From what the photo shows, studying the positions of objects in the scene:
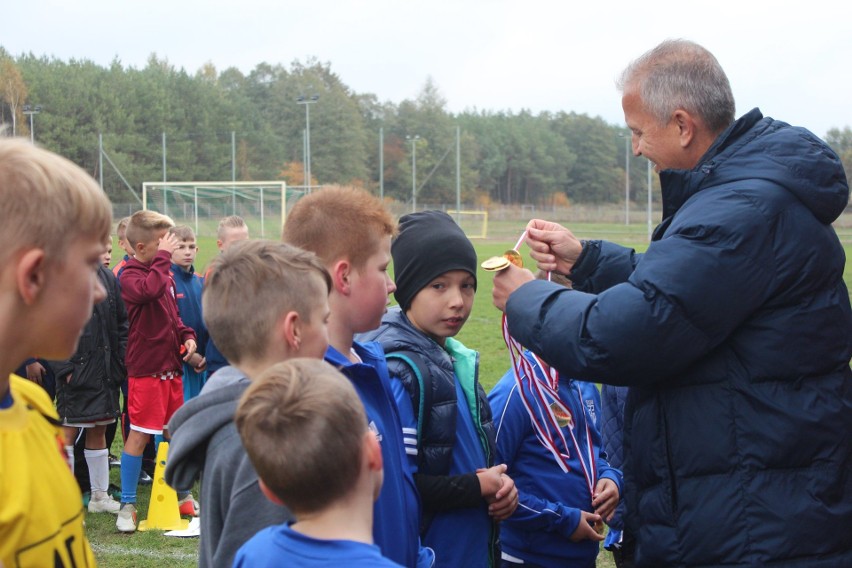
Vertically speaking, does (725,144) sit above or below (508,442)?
above

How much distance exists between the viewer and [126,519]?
252 inches

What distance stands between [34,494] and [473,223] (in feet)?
180

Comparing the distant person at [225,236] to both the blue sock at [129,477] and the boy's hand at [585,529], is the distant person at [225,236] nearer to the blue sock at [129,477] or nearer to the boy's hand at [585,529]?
the blue sock at [129,477]

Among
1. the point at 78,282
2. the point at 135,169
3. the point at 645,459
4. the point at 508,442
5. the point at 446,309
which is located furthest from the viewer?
the point at 135,169

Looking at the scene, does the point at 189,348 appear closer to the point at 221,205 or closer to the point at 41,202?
the point at 41,202

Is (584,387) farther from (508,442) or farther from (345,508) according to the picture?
(345,508)

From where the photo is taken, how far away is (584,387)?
4.06 m

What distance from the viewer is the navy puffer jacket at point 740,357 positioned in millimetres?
2512

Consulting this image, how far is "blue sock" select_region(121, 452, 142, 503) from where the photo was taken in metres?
6.56

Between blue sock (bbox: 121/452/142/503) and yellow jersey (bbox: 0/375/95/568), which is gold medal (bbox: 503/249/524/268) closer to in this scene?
yellow jersey (bbox: 0/375/95/568)

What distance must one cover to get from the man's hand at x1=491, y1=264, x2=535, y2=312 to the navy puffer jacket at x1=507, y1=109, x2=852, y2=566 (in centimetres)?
23

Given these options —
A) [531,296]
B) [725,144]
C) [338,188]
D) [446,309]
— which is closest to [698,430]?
[531,296]

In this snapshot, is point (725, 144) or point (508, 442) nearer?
point (725, 144)

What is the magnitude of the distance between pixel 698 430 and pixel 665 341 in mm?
294
